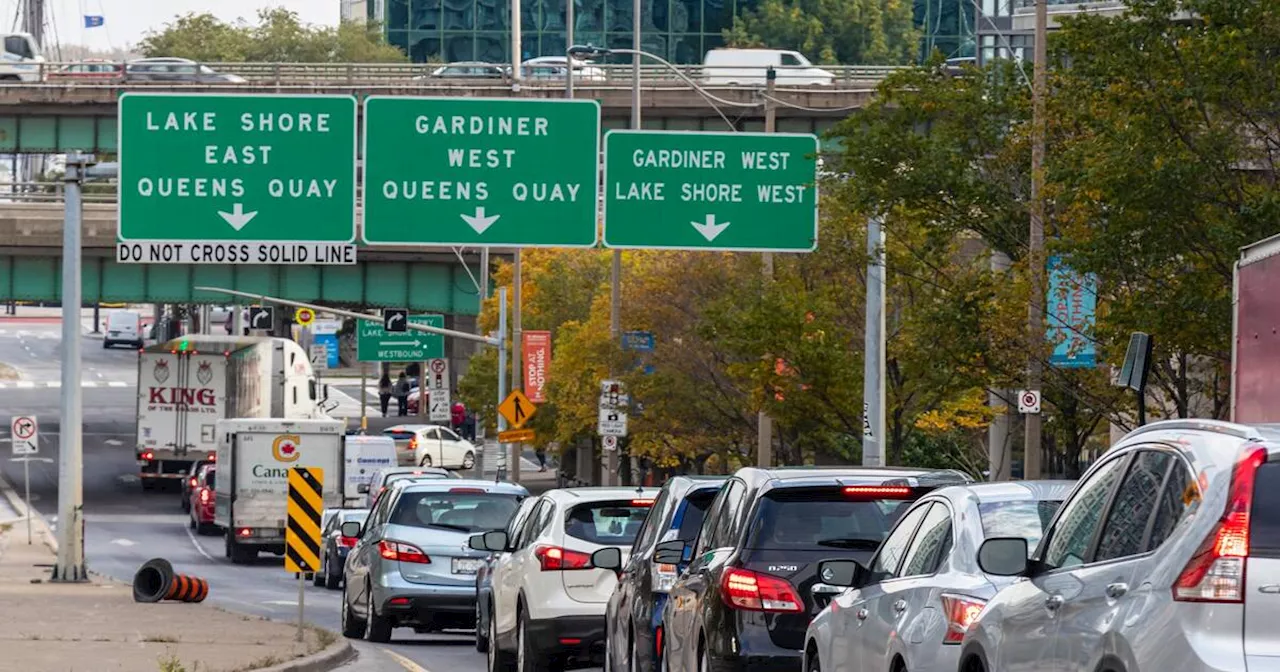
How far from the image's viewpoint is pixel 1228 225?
20031mm

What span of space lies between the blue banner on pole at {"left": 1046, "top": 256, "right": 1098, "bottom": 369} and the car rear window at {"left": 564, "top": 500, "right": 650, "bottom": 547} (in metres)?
7.82

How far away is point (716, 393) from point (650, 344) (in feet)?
5.21

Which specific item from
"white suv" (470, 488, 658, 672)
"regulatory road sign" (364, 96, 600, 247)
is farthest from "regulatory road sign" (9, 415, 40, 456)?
Result: "white suv" (470, 488, 658, 672)

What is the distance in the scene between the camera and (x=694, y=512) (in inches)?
627

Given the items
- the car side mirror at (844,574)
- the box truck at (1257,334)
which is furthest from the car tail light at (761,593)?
the box truck at (1257,334)

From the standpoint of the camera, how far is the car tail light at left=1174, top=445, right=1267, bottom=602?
6.52 m

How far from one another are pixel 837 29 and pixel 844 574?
390 feet

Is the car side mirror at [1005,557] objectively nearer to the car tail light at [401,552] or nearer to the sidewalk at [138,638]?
the sidewalk at [138,638]

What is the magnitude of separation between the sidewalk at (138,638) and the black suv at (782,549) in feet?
16.2

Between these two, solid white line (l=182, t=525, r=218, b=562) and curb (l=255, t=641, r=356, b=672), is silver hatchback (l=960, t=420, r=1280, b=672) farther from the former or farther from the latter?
solid white line (l=182, t=525, r=218, b=562)

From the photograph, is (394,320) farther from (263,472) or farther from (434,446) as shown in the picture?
(434,446)

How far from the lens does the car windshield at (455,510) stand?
24250 millimetres

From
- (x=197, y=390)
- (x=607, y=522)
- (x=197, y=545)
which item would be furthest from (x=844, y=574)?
(x=197, y=390)

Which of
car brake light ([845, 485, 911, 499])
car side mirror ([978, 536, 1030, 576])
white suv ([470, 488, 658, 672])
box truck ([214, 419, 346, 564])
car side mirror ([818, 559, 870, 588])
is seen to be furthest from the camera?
box truck ([214, 419, 346, 564])
